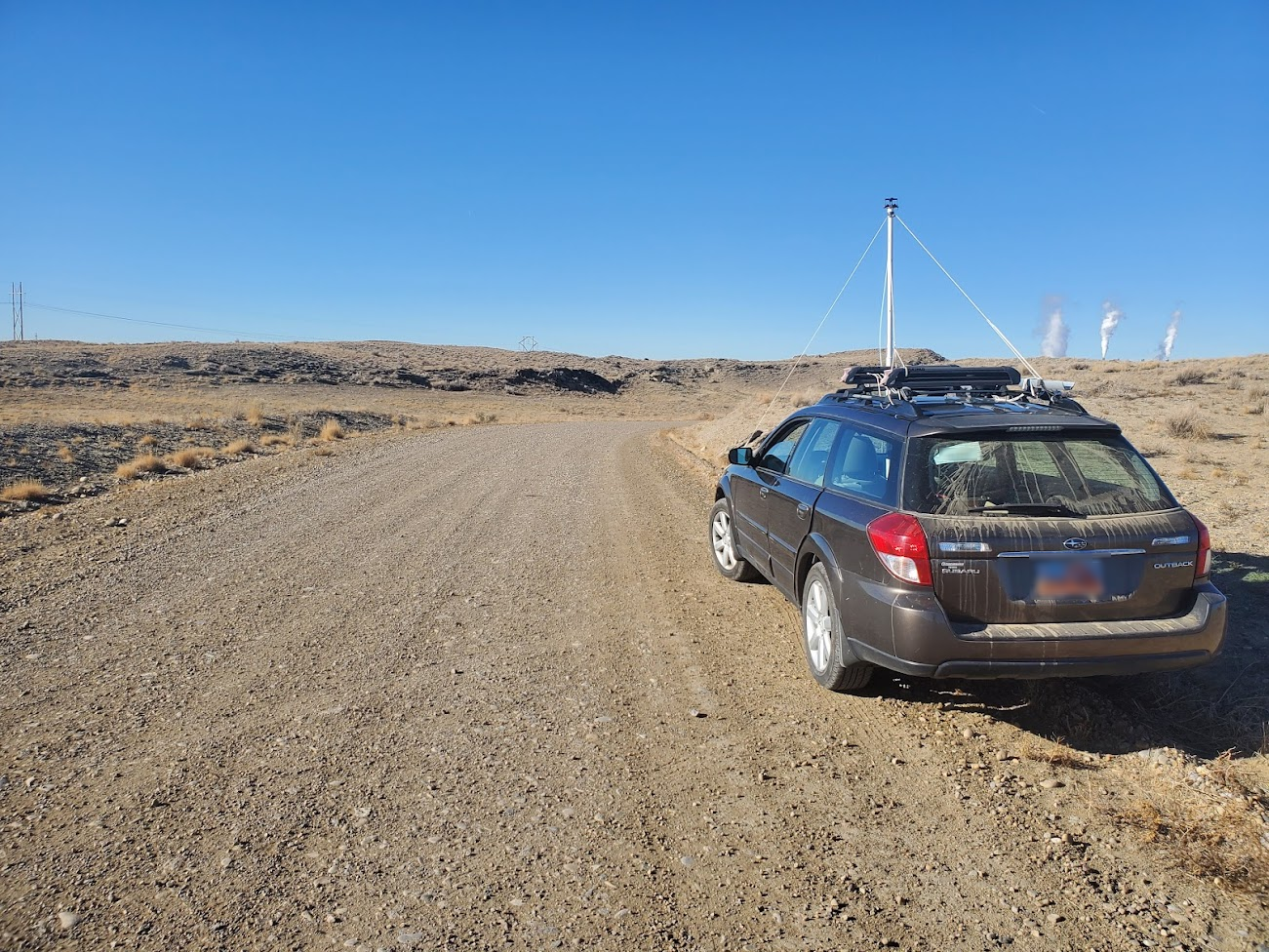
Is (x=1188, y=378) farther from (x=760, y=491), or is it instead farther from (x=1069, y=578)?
(x=1069, y=578)

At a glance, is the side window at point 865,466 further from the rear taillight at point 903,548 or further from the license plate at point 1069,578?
the license plate at point 1069,578

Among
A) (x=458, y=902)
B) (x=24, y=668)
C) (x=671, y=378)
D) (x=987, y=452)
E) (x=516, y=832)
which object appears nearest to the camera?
(x=458, y=902)

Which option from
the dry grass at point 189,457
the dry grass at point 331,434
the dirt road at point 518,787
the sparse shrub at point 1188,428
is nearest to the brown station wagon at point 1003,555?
the dirt road at point 518,787

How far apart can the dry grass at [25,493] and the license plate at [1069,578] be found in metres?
12.6

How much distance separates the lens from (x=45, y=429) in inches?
677

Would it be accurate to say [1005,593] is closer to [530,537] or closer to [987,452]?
[987,452]

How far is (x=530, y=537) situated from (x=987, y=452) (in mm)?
5673

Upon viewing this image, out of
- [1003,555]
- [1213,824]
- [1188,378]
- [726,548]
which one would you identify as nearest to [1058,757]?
[1213,824]

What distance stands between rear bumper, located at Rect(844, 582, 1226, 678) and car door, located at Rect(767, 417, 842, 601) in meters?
1.27

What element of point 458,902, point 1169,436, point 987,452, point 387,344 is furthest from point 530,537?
point 387,344

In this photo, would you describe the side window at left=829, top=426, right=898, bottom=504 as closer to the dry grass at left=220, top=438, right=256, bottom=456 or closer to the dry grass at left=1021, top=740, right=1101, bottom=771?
the dry grass at left=1021, top=740, right=1101, bottom=771

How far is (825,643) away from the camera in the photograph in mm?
4812

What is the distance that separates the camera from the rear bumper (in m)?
3.90

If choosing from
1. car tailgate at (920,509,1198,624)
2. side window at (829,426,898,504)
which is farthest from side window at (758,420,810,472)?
car tailgate at (920,509,1198,624)
